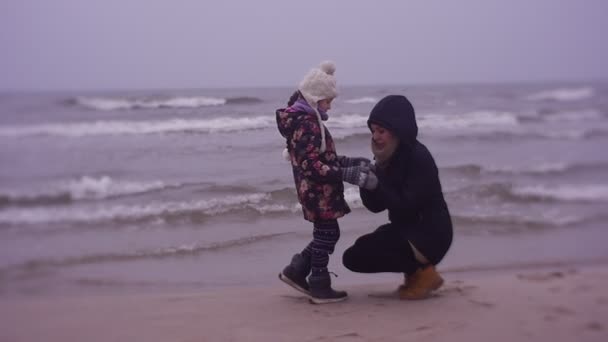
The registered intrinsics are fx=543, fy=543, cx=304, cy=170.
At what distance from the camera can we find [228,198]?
758 cm

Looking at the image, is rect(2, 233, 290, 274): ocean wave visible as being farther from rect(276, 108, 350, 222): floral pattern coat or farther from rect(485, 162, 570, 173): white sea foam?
rect(485, 162, 570, 173): white sea foam

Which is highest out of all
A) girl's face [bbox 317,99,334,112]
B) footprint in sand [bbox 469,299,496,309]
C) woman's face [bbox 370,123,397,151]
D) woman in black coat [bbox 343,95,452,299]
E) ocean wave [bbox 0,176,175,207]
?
girl's face [bbox 317,99,334,112]

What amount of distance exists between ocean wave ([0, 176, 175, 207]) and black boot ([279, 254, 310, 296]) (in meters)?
4.79

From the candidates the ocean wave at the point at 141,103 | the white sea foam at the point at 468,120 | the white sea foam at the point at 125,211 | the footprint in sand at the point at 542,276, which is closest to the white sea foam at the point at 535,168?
the white sea foam at the point at 468,120

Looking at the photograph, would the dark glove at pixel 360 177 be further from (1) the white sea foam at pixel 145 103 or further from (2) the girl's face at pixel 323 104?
(1) the white sea foam at pixel 145 103

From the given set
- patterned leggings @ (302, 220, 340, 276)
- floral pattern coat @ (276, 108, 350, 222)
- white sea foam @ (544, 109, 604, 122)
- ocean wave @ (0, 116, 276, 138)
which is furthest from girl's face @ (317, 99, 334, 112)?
white sea foam @ (544, 109, 604, 122)

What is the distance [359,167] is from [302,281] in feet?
3.32

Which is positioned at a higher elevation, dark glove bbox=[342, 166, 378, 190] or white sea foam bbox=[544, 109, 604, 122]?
white sea foam bbox=[544, 109, 604, 122]

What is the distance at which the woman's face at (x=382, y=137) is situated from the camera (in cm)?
380

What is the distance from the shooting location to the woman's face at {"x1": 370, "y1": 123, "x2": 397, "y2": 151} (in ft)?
12.5

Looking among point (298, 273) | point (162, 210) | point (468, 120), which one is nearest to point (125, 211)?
point (162, 210)

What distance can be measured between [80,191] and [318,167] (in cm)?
573

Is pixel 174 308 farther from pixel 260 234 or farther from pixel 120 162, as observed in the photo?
pixel 120 162

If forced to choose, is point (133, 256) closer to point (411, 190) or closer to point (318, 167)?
point (318, 167)
